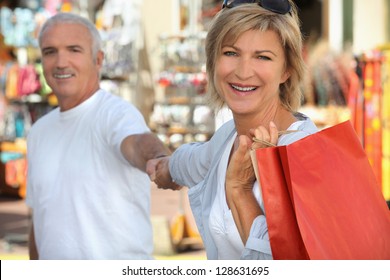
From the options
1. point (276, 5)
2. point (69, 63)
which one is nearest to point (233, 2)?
point (276, 5)

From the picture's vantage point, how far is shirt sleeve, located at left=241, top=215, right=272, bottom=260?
1859mm

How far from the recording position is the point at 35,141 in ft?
10.7

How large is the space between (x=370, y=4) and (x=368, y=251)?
10.1m

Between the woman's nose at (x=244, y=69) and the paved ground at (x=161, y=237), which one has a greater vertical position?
the woman's nose at (x=244, y=69)

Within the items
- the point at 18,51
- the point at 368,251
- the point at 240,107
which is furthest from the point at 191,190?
the point at 18,51

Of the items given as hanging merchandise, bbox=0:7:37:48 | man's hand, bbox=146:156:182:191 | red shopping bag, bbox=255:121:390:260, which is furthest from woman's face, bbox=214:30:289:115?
hanging merchandise, bbox=0:7:37:48

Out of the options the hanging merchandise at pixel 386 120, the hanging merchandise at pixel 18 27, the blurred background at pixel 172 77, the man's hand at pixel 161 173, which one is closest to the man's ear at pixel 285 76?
the man's hand at pixel 161 173

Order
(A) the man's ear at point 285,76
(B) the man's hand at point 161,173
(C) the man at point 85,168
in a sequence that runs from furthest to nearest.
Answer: (C) the man at point 85,168 → (B) the man's hand at point 161,173 → (A) the man's ear at point 285,76

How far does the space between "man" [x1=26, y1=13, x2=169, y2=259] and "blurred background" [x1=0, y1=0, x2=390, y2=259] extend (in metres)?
3.47

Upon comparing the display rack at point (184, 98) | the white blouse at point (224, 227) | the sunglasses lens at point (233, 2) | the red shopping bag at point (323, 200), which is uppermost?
the sunglasses lens at point (233, 2)

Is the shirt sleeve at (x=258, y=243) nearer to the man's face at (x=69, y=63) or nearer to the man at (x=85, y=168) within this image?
the man at (x=85, y=168)

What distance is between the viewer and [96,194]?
2.95 m

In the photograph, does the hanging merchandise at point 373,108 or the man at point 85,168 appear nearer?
the man at point 85,168

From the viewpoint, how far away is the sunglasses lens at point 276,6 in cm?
202
